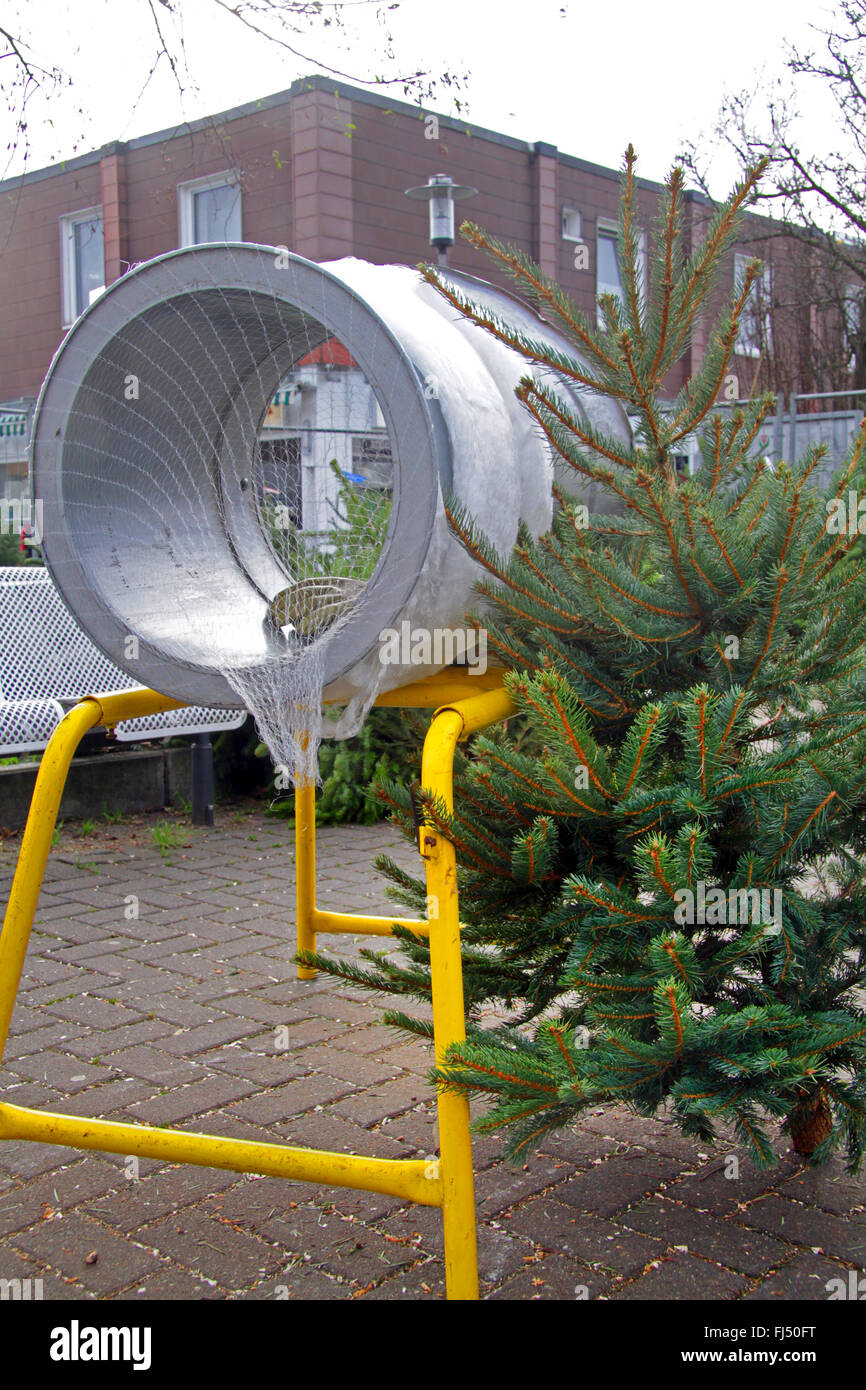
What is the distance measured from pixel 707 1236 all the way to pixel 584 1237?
25 centimetres

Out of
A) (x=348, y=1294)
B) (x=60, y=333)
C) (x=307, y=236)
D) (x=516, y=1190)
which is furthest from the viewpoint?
(x=60, y=333)

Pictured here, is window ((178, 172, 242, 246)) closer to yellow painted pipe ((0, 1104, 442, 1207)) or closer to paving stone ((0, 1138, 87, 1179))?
paving stone ((0, 1138, 87, 1179))

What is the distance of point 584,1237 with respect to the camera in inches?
102

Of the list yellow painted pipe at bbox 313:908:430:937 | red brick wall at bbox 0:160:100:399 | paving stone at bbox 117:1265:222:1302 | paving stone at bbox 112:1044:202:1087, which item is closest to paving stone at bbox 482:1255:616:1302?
paving stone at bbox 117:1265:222:1302

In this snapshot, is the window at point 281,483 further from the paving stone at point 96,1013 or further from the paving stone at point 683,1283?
the paving stone at point 683,1283

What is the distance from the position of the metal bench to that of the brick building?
6175 millimetres

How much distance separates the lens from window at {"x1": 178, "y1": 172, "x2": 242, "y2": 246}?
13914 mm

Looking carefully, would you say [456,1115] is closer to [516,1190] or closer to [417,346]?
[516,1190]

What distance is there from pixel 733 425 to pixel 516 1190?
1713mm

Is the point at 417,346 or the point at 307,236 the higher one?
the point at 307,236

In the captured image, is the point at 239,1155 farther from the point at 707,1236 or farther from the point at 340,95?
the point at 340,95

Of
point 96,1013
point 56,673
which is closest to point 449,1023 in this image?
point 96,1013

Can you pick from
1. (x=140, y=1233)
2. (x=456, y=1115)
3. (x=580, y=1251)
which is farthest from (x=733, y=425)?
(x=140, y=1233)

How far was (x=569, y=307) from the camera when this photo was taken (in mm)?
2365
